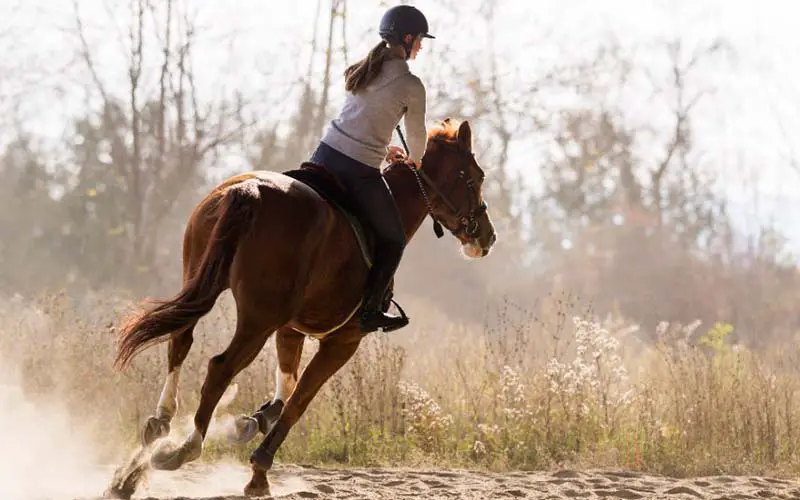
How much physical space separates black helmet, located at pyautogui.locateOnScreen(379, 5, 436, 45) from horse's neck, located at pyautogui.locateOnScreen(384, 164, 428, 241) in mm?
970

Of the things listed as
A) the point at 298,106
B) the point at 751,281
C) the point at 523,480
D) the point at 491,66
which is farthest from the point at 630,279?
the point at 523,480

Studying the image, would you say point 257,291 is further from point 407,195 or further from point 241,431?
point 407,195

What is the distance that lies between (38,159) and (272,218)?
35.3 metres

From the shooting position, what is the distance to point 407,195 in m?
7.32

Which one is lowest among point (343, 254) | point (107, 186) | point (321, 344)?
point (321, 344)

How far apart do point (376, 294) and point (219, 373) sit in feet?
4.08

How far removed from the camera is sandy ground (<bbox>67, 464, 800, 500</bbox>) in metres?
7.71

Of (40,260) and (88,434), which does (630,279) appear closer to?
(40,260)

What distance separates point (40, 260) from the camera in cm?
3603

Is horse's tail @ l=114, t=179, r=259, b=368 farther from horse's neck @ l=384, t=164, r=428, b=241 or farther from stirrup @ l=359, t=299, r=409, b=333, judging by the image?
horse's neck @ l=384, t=164, r=428, b=241

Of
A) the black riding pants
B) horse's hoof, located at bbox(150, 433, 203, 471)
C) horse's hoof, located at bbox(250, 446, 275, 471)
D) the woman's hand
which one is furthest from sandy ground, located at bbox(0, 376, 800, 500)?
the woman's hand

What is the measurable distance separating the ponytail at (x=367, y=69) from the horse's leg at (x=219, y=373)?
70.1 inches

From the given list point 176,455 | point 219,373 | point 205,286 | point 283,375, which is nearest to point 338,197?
point 205,286

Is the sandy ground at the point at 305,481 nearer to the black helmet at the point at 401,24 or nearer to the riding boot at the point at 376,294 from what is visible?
the riding boot at the point at 376,294
